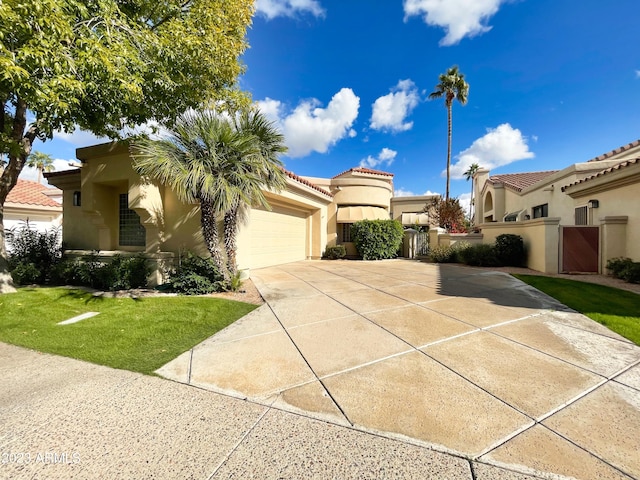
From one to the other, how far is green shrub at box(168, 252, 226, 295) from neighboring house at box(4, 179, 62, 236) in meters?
12.9

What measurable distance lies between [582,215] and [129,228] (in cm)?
1977

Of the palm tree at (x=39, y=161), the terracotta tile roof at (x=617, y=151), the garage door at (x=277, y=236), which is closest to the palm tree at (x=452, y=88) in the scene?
the terracotta tile roof at (x=617, y=151)

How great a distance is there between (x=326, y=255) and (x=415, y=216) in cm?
1201

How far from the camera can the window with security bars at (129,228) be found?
1012 cm

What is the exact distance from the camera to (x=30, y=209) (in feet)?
51.5

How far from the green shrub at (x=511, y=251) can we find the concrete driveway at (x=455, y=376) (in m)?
7.46

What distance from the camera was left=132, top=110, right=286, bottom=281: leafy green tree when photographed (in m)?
6.92

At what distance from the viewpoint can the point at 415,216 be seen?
1013 inches

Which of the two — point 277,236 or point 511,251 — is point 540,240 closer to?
point 511,251

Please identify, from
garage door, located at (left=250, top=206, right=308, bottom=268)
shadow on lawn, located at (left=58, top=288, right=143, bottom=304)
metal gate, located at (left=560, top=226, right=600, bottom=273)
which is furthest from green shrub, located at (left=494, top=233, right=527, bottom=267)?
shadow on lawn, located at (left=58, top=288, right=143, bottom=304)

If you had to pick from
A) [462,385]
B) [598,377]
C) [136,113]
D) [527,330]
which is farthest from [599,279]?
[136,113]

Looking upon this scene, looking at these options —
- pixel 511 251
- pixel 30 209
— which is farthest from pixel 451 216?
pixel 30 209

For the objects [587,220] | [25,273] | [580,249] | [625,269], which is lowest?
[25,273]

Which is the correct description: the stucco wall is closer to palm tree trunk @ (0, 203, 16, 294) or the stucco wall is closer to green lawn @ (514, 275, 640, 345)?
green lawn @ (514, 275, 640, 345)
